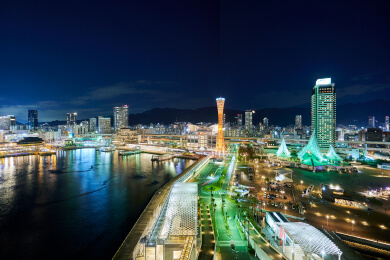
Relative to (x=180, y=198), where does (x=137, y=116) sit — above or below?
above

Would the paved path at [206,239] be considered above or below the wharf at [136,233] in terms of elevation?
above

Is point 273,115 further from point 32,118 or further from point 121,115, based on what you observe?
point 32,118

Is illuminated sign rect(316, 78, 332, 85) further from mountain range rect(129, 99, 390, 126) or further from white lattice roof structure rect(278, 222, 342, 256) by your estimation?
mountain range rect(129, 99, 390, 126)

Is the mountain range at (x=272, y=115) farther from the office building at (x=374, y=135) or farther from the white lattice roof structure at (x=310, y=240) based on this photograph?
the white lattice roof structure at (x=310, y=240)

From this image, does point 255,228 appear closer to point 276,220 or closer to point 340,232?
point 276,220

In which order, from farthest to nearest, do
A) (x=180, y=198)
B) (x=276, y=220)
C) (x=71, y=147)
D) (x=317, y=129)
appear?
(x=71, y=147) → (x=317, y=129) → (x=180, y=198) → (x=276, y=220)

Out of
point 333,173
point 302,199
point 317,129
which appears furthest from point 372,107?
point 302,199

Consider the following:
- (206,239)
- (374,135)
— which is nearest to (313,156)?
(206,239)

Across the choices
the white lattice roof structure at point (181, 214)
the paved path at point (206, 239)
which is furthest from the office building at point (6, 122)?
the paved path at point (206, 239)
